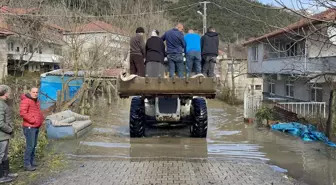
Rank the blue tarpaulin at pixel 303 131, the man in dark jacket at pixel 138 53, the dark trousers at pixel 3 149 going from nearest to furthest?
the dark trousers at pixel 3 149 < the man in dark jacket at pixel 138 53 < the blue tarpaulin at pixel 303 131

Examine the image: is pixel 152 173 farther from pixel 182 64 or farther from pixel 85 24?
pixel 85 24

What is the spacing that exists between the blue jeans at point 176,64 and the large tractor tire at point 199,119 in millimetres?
A: 1560

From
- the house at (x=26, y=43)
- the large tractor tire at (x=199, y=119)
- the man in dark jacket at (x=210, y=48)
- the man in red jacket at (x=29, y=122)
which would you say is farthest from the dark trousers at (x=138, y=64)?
the man in red jacket at (x=29, y=122)

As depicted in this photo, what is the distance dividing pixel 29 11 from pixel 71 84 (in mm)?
11251

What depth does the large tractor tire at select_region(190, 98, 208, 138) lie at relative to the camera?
39.1ft

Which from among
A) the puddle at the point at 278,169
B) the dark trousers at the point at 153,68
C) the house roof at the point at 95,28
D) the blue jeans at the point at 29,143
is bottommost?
the puddle at the point at 278,169

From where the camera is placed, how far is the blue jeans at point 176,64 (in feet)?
35.1

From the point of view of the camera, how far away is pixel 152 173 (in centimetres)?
748

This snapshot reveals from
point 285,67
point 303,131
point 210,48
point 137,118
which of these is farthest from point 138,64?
point 285,67

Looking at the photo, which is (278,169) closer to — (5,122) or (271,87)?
(5,122)

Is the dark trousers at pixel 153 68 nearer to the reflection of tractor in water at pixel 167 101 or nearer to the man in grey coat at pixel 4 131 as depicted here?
the reflection of tractor in water at pixel 167 101

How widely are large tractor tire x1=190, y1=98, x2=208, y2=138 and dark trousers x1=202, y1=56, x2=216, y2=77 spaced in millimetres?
1192

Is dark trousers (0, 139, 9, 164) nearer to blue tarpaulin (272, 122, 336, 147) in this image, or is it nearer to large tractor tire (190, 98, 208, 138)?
large tractor tire (190, 98, 208, 138)

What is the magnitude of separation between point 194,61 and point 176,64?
1.75ft
